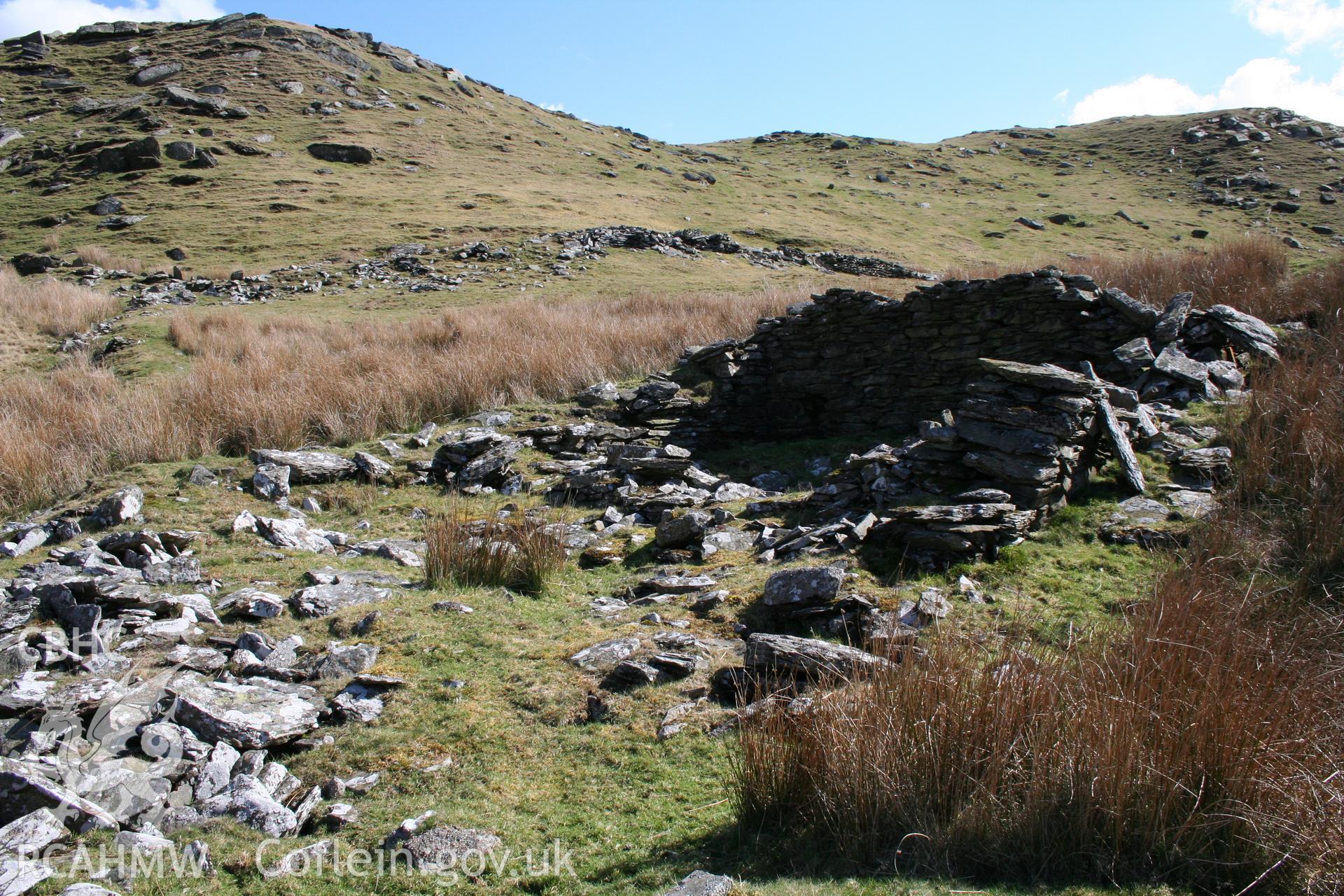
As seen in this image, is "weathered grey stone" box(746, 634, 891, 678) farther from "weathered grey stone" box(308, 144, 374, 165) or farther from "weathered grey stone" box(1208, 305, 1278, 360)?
"weathered grey stone" box(308, 144, 374, 165)

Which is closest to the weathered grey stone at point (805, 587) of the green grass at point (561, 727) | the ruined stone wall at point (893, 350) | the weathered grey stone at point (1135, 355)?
the green grass at point (561, 727)

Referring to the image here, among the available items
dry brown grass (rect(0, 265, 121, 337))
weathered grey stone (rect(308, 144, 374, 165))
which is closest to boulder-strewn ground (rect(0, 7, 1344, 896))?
dry brown grass (rect(0, 265, 121, 337))

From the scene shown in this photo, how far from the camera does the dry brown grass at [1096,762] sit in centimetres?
245

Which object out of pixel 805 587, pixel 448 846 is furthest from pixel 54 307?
pixel 448 846

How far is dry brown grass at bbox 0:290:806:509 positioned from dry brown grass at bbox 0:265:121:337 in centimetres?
294

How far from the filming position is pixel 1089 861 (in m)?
2.54

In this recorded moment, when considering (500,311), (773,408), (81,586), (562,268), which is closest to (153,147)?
(562,268)

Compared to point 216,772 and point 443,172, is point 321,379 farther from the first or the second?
point 443,172

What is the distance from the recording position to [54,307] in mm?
18438

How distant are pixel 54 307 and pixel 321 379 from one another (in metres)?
12.2

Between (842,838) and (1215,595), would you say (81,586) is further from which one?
(1215,595)

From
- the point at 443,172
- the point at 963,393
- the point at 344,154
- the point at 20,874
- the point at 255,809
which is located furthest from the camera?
the point at 443,172

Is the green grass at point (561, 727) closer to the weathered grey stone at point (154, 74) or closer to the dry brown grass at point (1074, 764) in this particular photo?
the dry brown grass at point (1074, 764)

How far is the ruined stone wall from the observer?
995 centimetres
